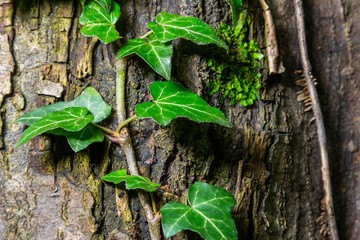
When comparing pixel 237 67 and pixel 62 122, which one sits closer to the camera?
pixel 62 122

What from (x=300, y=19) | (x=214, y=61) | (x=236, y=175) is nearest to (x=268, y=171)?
(x=236, y=175)

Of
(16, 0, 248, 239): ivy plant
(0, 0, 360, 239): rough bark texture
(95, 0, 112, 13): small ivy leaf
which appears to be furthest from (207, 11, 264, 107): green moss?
(95, 0, 112, 13): small ivy leaf

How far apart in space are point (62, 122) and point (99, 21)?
326 millimetres

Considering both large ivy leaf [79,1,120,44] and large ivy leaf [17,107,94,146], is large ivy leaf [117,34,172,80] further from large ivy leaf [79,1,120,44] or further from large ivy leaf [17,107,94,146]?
large ivy leaf [17,107,94,146]

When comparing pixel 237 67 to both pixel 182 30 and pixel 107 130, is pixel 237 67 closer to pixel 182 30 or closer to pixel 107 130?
pixel 182 30

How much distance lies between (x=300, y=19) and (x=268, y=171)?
647mm

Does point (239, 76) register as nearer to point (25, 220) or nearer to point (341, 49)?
point (341, 49)

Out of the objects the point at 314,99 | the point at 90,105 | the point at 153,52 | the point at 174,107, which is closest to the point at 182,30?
the point at 153,52

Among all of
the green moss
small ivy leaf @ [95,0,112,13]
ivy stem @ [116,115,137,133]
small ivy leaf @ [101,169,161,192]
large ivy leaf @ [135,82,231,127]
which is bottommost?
small ivy leaf @ [101,169,161,192]

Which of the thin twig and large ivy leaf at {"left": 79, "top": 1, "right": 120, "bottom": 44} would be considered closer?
large ivy leaf at {"left": 79, "top": 1, "right": 120, "bottom": 44}

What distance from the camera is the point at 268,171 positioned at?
1032 millimetres

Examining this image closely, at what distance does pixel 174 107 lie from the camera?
76 cm

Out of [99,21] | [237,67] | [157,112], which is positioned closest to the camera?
[157,112]

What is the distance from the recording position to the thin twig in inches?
40.8
